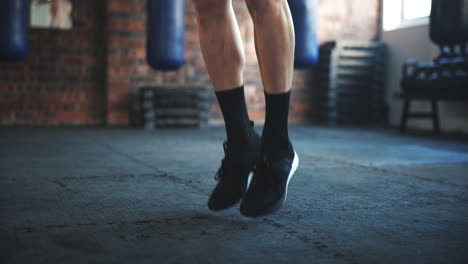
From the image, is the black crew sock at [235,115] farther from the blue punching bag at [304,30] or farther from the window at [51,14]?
the window at [51,14]

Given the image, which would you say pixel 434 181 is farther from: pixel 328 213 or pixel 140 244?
pixel 140 244

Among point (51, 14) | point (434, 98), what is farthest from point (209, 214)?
point (51, 14)

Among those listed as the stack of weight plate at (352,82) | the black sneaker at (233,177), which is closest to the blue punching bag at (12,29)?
the black sneaker at (233,177)

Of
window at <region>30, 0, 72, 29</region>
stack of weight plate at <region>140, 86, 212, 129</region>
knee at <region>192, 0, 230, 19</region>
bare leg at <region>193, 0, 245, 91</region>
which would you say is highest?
window at <region>30, 0, 72, 29</region>

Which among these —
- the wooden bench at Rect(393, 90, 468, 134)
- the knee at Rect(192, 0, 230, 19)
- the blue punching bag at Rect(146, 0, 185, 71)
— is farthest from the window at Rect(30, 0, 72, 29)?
the knee at Rect(192, 0, 230, 19)

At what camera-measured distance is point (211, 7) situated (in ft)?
4.64

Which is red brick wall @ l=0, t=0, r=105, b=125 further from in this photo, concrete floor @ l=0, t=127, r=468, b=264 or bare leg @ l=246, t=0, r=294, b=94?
bare leg @ l=246, t=0, r=294, b=94

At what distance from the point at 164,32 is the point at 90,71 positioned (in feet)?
6.07

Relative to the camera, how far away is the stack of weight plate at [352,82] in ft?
20.5

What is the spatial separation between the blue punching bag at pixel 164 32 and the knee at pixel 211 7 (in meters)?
2.87

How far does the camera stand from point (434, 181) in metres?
2.15

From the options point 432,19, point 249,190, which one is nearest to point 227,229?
point 249,190

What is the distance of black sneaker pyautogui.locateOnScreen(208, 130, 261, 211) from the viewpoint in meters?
1.42

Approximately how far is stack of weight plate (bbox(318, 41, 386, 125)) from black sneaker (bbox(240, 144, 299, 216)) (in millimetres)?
4971
